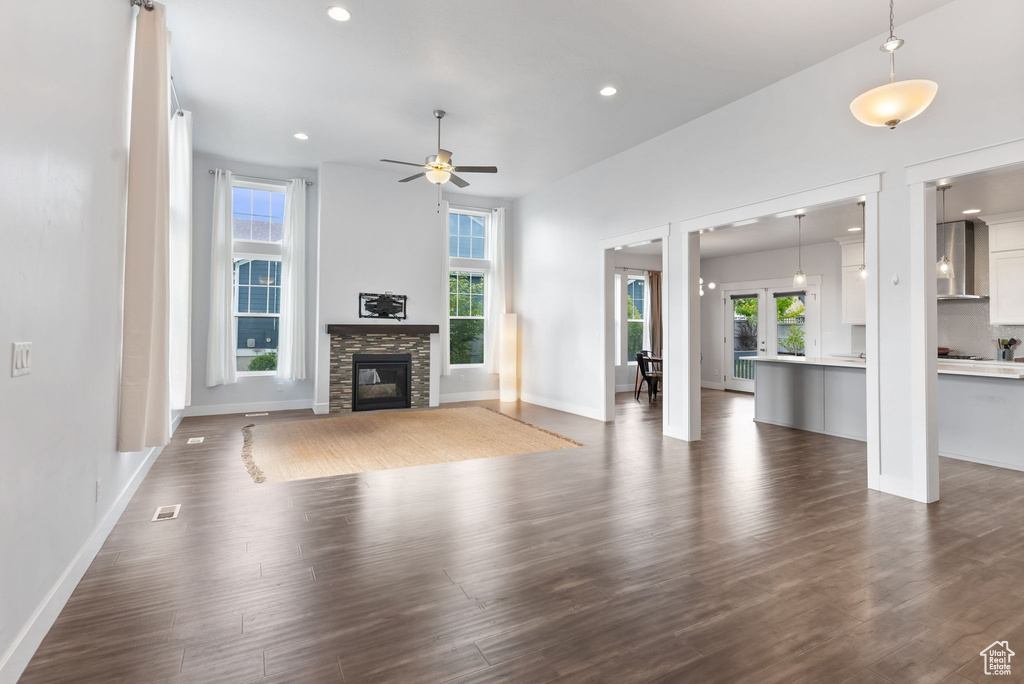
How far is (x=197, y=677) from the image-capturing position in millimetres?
1743

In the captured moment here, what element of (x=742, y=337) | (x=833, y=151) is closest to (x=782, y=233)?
(x=742, y=337)

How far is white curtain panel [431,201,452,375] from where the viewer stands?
8.39 metres

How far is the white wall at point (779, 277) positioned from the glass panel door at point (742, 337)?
0.58 ft

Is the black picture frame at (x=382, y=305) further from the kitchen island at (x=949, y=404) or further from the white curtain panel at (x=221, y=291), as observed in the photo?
the kitchen island at (x=949, y=404)

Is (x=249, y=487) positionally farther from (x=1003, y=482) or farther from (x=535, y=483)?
(x=1003, y=482)

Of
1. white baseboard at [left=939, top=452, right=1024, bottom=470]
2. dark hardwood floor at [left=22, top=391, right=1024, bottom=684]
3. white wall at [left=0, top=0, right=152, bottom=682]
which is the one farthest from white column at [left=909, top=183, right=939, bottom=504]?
white wall at [left=0, top=0, right=152, bottom=682]

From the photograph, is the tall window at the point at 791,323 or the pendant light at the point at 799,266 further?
the tall window at the point at 791,323

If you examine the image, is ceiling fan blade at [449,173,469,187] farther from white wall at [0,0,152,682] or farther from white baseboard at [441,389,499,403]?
white baseboard at [441,389,499,403]

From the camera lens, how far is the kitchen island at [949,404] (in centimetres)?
450

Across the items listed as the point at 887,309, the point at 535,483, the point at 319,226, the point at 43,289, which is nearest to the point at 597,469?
the point at 535,483

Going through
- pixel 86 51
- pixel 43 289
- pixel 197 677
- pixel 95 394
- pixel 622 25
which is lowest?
pixel 197 677

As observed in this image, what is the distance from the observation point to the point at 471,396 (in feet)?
29.1

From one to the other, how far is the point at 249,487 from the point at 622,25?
14.6 ft

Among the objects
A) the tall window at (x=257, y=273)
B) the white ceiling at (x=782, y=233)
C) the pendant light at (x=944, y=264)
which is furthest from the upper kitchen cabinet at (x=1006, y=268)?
the tall window at (x=257, y=273)
